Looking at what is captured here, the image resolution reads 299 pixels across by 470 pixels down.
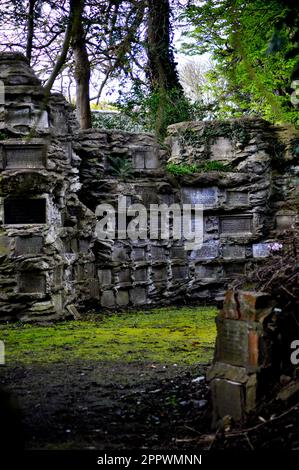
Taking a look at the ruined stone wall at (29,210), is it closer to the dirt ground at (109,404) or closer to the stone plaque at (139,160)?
the stone plaque at (139,160)

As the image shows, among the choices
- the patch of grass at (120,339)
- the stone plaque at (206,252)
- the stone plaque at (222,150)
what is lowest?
the patch of grass at (120,339)

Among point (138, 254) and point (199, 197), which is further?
point (199, 197)

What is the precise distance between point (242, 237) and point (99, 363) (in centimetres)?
708

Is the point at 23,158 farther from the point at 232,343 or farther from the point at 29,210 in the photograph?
the point at 232,343

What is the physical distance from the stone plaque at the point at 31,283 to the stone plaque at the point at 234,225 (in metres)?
4.71

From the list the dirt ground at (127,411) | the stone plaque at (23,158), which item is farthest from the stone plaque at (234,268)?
the dirt ground at (127,411)

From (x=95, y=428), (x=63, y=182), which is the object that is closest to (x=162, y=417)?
(x=95, y=428)

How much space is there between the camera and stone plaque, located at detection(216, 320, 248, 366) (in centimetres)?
557

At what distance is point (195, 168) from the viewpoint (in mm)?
14930

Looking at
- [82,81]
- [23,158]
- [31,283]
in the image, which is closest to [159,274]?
[31,283]

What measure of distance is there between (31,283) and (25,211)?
4.04 ft

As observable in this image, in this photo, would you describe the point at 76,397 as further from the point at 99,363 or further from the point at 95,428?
the point at 99,363

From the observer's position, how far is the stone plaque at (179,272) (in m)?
14.6

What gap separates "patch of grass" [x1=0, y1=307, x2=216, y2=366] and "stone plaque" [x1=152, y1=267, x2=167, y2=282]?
1649 mm
